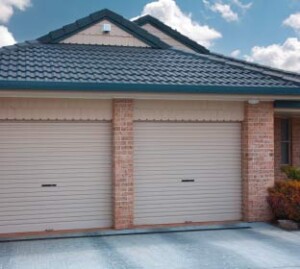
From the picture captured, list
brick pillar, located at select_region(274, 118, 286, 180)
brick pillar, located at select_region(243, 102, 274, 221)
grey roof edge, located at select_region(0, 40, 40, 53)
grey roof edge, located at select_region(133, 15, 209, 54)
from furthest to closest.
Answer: grey roof edge, located at select_region(133, 15, 209, 54)
brick pillar, located at select_region(274, 118, 286, 180)
grey roof edge, located at select_region(0, 40, 40, 53)
brick pillar, located at select_region(243, 102, 274, 221)

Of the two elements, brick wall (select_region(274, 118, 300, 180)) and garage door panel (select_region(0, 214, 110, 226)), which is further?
brick wall (select_region(274, 118, 300, 180))

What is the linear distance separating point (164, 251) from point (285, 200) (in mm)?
3617

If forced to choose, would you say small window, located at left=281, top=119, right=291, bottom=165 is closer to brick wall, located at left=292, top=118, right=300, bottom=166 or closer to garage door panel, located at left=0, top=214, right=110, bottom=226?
brick wall, located at left=292, top=118, right=300, bottom=166

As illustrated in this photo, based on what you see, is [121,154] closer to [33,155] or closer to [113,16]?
[33,155]

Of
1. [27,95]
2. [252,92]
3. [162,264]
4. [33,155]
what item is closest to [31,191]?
[33,155]

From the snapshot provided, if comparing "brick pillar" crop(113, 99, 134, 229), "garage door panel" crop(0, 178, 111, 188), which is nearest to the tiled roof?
"brick pillar" crop(113, 99, 134, 229)

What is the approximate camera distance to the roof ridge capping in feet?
45.1

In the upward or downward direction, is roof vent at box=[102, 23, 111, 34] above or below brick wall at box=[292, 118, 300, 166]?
above

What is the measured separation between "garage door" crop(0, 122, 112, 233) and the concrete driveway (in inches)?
36.6

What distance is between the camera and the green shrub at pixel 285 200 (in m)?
11.2

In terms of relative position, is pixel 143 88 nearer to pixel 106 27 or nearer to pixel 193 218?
pixel 193 218

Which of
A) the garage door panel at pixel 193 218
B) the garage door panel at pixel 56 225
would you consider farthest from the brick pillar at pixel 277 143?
the garage door panel at pixel 56 225

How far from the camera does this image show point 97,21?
14.2 meters

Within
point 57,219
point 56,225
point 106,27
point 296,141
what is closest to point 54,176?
point 57,219
